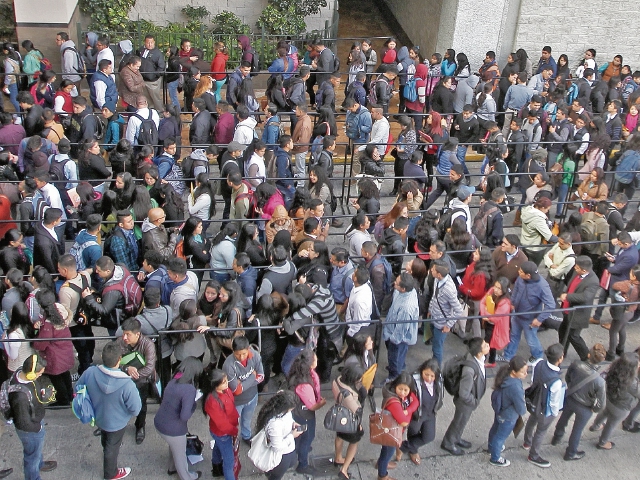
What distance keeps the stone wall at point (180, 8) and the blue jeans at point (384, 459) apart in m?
13.2

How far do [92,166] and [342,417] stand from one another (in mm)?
5531

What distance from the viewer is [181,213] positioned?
10266mm

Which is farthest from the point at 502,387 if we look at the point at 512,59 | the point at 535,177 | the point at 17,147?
the point at 512,59

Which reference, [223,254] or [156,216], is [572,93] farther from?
[156,216]

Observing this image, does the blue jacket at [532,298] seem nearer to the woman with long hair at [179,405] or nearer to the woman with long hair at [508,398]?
the woman with long hair at [508,398]

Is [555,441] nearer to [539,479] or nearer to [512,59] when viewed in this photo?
[539,479]

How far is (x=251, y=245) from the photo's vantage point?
927 centimetres

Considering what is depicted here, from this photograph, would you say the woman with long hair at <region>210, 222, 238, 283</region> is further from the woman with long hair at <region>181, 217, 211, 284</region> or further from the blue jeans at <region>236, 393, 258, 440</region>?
the blue jeans at <region>236, 393, 258, 440</region>

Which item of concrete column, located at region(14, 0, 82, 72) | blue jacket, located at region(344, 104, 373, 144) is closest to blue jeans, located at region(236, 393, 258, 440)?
blue jacket, located at region(344, 104, 373, 144)

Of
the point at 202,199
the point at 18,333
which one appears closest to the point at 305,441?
the point at 18,333

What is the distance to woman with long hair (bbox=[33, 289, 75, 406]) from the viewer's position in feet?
25.6

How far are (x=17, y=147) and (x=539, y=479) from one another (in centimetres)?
830

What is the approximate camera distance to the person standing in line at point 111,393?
7.09 metres

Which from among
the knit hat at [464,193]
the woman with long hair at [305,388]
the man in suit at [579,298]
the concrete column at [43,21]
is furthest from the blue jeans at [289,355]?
the concrete column at [43,21]
